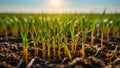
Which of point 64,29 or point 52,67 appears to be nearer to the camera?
point 52,67

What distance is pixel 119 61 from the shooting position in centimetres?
271

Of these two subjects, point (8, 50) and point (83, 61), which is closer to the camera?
point (83, 61)

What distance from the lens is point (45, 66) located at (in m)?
2.52

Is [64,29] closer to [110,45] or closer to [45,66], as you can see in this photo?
[45,66]

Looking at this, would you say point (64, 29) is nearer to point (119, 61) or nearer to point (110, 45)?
point (119, 61)

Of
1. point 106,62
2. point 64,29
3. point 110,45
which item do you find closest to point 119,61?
point 106,62

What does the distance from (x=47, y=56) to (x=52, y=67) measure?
57 centimetres

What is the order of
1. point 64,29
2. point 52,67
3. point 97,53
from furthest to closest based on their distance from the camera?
point 97,53
point 64,29
point 52,67

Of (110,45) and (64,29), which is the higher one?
(64,29)

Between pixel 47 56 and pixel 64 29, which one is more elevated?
pixel 64 29

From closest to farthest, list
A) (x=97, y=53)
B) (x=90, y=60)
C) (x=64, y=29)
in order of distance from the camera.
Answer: (x=90, y=60), (x=64, y=29), (x=97, y=53)

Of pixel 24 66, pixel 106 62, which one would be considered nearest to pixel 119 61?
pixel 106 62

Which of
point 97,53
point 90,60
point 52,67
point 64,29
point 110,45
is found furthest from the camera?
point 110,45

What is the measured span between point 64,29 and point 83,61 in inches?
20.4
